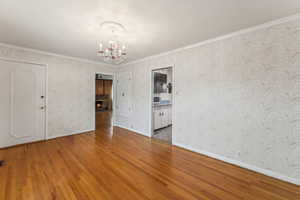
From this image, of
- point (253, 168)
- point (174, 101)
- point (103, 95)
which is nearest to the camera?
point (253, 168)

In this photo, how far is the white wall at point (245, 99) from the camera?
1.97 metres

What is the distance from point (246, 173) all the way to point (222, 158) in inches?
18.3

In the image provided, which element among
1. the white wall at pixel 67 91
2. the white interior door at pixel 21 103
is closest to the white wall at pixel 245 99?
Result: the white wall at pixel 67 91

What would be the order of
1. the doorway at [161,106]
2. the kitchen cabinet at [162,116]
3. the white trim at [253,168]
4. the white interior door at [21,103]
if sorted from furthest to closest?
1. the kitchen cabinet at [162,116]
2. the doorway at [161,106]
3. the white interior door at [21,103]
4. the white trim at [253,168]

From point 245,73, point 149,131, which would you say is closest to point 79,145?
point 149,131

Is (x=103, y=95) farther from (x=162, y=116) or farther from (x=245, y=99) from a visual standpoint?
(x=245, y=99)

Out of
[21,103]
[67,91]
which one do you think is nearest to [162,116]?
[67,91]

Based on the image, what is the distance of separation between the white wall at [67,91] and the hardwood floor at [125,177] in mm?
1051

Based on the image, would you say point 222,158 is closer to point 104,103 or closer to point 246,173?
point 246,173

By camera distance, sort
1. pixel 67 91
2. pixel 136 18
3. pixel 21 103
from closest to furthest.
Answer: pixel 136 18 → pixel 21 103 → pixel 67 91

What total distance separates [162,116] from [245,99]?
9.56 feet

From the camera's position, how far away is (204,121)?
114 inches

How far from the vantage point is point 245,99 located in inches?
92.4

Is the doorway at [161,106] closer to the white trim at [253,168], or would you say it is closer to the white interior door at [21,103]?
the white trim at [253,168]
